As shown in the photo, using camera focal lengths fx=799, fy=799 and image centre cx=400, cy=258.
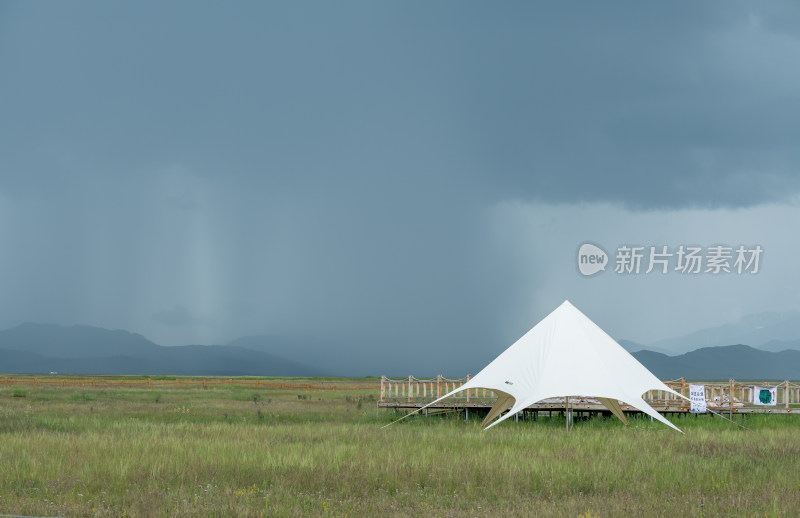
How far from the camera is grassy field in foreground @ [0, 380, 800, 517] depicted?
11.1 meters

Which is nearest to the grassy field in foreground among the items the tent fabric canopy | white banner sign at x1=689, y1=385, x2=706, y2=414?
the tent fabric canopy

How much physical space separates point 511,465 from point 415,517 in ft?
14.8

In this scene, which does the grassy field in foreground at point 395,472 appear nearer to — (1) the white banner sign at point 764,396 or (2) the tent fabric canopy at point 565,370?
(2) the tent fabric canopy at point 565,370

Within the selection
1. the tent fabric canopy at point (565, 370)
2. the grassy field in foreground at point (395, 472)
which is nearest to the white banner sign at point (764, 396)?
the tent fabric canopy at point (565, 370)

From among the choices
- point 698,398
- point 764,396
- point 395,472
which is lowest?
point 395,472

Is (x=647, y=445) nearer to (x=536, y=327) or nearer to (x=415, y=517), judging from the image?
(x=536, y=327)

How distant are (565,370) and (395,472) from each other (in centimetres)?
1196

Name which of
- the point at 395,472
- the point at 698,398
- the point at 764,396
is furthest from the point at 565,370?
the point at 395,472

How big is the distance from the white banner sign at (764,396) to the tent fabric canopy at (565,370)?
4551 mm

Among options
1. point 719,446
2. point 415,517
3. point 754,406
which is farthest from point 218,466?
point 754,406

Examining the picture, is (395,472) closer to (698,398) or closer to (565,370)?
(565,370)

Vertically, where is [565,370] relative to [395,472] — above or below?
above

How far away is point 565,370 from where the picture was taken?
24609mm

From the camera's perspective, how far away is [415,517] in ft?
34.6
